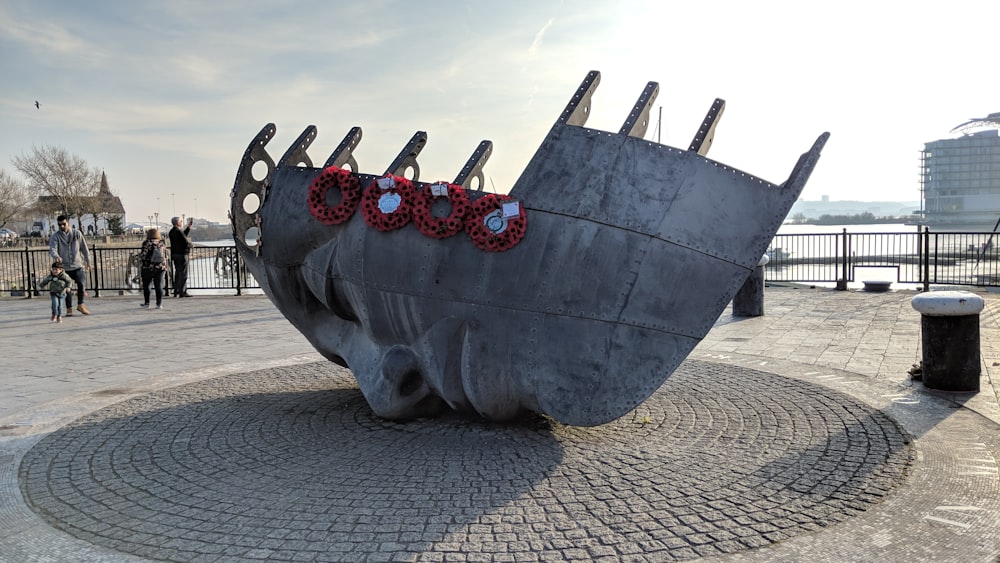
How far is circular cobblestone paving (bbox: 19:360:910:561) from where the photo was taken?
3.95 metres

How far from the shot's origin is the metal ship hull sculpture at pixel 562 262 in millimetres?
5117

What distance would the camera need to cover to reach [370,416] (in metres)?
6.58

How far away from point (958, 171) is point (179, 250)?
121683 millimetres

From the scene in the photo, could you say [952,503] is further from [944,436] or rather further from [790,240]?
[790,240]

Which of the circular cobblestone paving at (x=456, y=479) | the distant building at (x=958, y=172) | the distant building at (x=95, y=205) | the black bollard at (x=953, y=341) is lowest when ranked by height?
the circular cobblestone paving at (x=456, y=479)

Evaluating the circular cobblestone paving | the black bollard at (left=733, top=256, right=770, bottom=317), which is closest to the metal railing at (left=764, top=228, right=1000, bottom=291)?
the black bollard at (left=733, top=256, right=770, bottom=317)

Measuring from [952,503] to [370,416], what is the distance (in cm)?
486

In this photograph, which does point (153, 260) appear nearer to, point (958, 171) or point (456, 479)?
point (456, 479)

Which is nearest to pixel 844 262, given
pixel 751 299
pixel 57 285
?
pixel 751 299

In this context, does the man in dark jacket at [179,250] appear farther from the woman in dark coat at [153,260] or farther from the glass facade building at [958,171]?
the glass facade building at [958,171]

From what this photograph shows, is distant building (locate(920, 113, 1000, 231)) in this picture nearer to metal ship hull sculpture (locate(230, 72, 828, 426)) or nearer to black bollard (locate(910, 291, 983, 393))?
black bollard (locate(910, 291, 983, 393))

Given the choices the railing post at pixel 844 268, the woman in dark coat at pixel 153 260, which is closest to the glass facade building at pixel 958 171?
the railing post at pixel 844 268

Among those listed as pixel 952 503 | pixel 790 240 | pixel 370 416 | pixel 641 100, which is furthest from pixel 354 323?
pixel 790 240

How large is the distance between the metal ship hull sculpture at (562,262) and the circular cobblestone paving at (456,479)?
0.61 m
